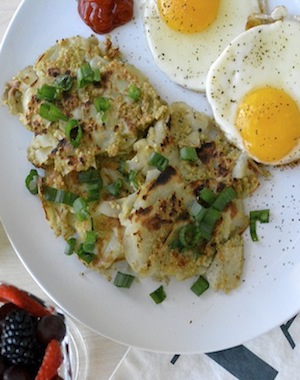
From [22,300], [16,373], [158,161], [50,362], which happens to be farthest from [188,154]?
[16,373]

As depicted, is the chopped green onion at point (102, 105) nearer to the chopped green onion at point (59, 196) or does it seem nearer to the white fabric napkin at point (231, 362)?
the chopped green onion at point (59, 196)

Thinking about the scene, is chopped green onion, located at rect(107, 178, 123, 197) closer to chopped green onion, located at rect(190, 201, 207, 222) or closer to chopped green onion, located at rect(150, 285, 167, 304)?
chopped green onion, located at rect(190, 201, 207, 222)

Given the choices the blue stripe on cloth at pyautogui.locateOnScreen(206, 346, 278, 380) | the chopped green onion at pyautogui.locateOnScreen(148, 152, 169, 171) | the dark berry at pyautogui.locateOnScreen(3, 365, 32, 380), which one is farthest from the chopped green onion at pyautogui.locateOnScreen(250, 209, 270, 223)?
the dark berry at pyautogui.locateOnScreen(3, 365, 32, 380)

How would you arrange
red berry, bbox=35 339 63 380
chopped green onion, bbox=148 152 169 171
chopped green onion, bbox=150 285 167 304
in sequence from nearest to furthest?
red berry, bbox=35 339 63 380
chopped green onion, bbox=148 152 169 171
chopped green onion, bbox=150 285 167 304

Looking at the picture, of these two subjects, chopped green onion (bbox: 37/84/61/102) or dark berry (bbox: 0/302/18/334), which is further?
chopped green onion (bbox: 37/84/61/102)

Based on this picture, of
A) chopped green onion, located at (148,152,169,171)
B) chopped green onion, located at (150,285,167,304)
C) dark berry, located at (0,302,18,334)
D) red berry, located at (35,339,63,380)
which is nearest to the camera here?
red berry, located at (35,339,63,380)

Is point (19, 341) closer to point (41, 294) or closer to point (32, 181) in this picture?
point (41, 294)
